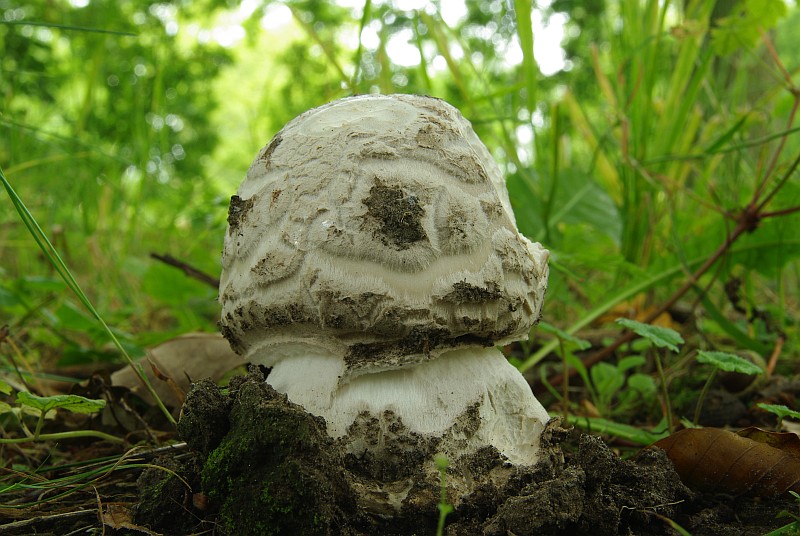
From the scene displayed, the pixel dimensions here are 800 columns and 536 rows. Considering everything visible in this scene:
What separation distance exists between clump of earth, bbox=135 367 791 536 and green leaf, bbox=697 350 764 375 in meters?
0.44

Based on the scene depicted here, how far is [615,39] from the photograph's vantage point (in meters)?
4.41

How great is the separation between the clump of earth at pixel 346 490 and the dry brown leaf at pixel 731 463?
61mm

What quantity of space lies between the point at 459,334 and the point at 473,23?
9.94 m

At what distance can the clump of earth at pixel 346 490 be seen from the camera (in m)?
1.63

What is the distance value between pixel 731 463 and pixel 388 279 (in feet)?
4.17

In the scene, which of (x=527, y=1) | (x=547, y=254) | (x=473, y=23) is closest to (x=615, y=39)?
(x=527, y=1)

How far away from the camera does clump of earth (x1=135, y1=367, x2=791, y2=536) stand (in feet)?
5.35

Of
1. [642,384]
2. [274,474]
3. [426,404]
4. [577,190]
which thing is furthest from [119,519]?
[577,190]

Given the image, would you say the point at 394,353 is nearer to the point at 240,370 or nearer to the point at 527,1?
the point at 240,370

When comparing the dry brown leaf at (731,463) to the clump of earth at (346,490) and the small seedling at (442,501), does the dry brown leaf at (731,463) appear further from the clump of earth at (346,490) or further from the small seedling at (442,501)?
the small seedling at (442,501)

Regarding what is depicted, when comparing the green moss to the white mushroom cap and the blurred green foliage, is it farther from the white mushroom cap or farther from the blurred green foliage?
the blurred green foliage

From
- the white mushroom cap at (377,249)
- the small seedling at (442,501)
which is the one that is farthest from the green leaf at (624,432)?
the small seedling at (442,501)

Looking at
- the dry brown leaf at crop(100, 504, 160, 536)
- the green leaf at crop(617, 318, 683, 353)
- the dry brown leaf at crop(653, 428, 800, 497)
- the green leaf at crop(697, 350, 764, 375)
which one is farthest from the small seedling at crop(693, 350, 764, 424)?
the dry brown leaf at crop(100, 504, 160, 536)

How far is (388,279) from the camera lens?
1.84m
